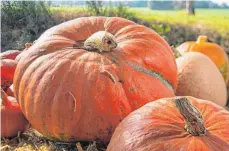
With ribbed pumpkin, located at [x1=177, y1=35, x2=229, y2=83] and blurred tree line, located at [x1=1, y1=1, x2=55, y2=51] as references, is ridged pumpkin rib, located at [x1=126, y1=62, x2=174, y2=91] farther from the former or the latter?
blurred tree line, located at [x1=1, y1=1, x2=55, y2=51]

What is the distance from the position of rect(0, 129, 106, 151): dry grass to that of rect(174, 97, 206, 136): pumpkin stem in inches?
26.5

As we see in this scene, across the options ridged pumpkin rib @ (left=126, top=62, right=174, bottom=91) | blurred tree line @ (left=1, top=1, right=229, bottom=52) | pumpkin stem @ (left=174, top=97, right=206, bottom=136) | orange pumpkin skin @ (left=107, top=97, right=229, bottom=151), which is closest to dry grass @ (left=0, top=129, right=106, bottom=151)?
ridged pumpkin rib @ (left=126, top=62, right=174, bottom=91)

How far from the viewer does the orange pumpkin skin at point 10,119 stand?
240cm

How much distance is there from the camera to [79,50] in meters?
2.05

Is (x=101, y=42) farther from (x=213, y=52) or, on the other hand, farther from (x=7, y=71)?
(x=213, y=52)

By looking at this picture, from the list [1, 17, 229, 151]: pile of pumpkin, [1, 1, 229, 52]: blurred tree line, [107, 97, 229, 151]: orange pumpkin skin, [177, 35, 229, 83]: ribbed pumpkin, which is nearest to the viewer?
[107, 97, 229, 151]: orange pumpkin skin

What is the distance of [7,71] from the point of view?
103 inches

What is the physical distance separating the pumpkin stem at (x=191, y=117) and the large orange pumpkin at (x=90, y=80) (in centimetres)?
56

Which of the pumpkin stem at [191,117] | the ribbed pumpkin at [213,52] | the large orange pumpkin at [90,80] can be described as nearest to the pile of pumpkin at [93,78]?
the large orange pumpkin at [90,80]

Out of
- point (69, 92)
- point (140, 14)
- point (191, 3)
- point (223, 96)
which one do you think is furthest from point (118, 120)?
point (191, 3)

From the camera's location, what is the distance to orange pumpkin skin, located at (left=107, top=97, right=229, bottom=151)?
53.9 inches

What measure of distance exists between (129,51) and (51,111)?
0.43 m

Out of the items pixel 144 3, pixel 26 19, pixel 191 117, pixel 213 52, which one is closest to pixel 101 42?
pixel 191 117

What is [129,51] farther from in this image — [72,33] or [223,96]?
[223,96]
